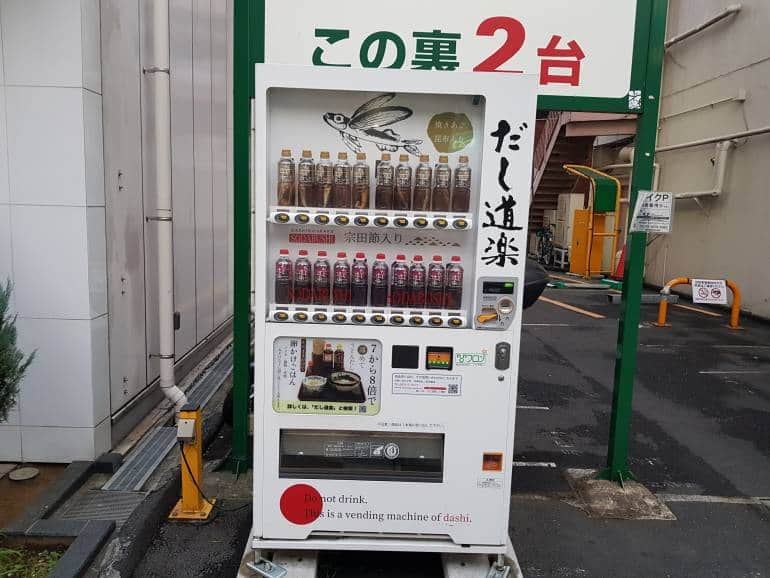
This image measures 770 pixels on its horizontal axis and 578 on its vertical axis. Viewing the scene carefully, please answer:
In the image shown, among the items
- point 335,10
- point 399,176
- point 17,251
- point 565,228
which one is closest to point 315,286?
point 399,176

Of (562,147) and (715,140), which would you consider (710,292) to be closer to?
(715,140)

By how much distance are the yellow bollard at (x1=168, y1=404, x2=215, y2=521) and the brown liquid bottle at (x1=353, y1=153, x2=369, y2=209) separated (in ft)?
5.00

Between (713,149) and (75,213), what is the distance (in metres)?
11.8

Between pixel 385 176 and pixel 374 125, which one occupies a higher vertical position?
pixel 374 125

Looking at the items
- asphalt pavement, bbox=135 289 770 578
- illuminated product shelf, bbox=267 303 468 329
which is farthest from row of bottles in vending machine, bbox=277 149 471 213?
asphalt pavement, bbox=135 289 770 578

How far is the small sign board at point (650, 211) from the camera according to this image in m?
3.90

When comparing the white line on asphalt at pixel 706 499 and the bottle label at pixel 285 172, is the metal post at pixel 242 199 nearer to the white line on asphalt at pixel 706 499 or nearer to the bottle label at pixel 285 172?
the bottle label at pixel 285 172

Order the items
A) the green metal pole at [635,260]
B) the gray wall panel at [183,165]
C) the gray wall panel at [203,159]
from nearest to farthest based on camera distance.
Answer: the green metal pole at [635,260], the gray wall panel at [183,165], the gray wall panel at [203,159]

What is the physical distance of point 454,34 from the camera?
3578 mm

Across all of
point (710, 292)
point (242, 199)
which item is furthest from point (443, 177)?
point (710, 292)

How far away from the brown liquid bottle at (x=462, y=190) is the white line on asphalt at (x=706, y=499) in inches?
102

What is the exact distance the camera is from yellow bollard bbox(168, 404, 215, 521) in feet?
11.3

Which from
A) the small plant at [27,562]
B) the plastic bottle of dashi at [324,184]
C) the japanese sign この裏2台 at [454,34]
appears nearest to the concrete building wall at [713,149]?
the japanese sign この裏2台 at [454,34]

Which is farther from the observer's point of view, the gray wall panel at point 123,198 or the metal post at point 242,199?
the gray wall panel at point 123,198
